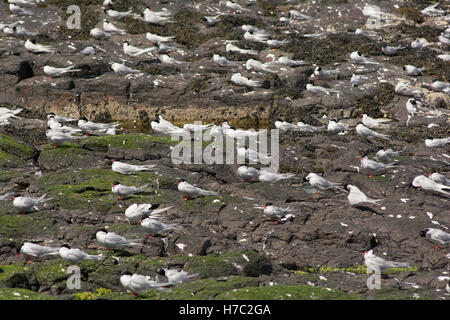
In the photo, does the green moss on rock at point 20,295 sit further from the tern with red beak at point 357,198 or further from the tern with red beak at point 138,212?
the tern with red beak at point 357,198

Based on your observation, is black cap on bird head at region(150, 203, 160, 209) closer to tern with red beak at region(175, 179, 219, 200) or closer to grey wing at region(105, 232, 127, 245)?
tern with red beak at region(175, 179, 219, 200)

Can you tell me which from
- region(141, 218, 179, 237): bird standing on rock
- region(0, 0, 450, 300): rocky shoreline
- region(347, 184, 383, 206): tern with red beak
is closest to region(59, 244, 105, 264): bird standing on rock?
region(0, 0, 450, 300): rocky shoreline

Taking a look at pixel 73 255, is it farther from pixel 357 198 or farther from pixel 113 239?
pixel 357 198

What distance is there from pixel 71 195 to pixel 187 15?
1956cm

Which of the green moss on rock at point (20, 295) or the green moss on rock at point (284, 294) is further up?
the green moss on rock at point (284, 294)

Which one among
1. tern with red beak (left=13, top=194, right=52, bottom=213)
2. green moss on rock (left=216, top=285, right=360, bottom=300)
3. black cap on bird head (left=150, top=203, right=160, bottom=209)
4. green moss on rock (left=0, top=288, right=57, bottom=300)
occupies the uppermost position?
green moss on rock (left=216, top=285, right=360, bottom=300)

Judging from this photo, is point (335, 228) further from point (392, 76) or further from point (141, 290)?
point (392, 76)

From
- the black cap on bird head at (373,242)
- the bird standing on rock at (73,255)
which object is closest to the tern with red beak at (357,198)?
the black cap on bird head at (373,242)

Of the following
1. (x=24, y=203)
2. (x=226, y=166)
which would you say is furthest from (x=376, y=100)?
(x=24, y=203)

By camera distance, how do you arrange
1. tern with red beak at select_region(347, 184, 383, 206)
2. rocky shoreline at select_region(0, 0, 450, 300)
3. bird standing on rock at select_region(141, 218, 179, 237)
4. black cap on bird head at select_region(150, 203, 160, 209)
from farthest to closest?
tern with red beak at select_region(347, 184, 383, 206) < black cap on bird head at select_region(150, 203, 160, 209) < bird standing on rock at select_region(141, 218, 179, 237) < rocky shoreline at select_region(0, 0, 450, 300)

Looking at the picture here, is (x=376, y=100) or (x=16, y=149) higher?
(x=16, y=149)

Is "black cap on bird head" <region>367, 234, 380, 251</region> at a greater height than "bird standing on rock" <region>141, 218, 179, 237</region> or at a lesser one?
lesser
